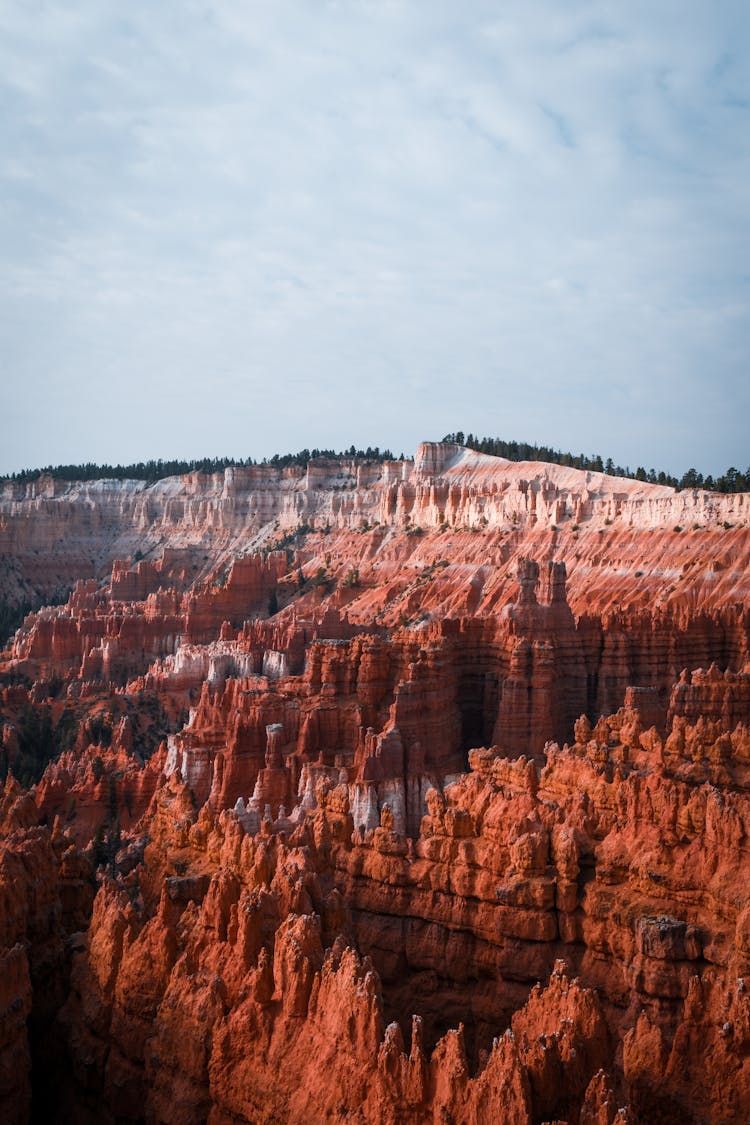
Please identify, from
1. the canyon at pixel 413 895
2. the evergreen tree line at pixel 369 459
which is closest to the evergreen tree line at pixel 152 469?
the evergreen tree line at pixel 369 459

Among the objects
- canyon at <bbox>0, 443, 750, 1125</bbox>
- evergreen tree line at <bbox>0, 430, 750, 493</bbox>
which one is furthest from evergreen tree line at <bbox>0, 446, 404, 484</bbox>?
canyon at <bbox>0, 443, 750, 1125</bbox>

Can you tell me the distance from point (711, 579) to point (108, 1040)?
51.8 metres

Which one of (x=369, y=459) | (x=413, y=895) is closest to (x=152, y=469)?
(x=369, y=459)

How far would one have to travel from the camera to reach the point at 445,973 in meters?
18.2

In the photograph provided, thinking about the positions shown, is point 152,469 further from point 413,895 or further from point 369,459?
point 413,895

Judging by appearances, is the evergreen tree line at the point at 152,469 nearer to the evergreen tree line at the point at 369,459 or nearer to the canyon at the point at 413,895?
the evergreen tree line at the point at 369,459

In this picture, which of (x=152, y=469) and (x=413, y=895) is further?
(x=152, y=469)

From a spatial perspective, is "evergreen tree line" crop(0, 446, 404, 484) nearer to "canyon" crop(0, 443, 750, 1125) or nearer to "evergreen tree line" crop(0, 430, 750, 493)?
"evergreen tree line" crop(0, 430, 750, 493)

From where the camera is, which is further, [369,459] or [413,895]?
[369,459]

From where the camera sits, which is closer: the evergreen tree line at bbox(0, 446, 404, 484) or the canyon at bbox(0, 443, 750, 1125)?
the canyon at bbox(0, 443, 750, 1125)

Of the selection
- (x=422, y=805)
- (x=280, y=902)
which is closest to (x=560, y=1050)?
(x=280, y=902)

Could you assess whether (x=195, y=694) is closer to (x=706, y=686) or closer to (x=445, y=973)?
(x=706, y=686)

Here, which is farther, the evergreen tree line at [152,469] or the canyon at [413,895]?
the evergreen tree line at [152,469]

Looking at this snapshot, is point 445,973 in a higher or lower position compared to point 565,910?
lower
